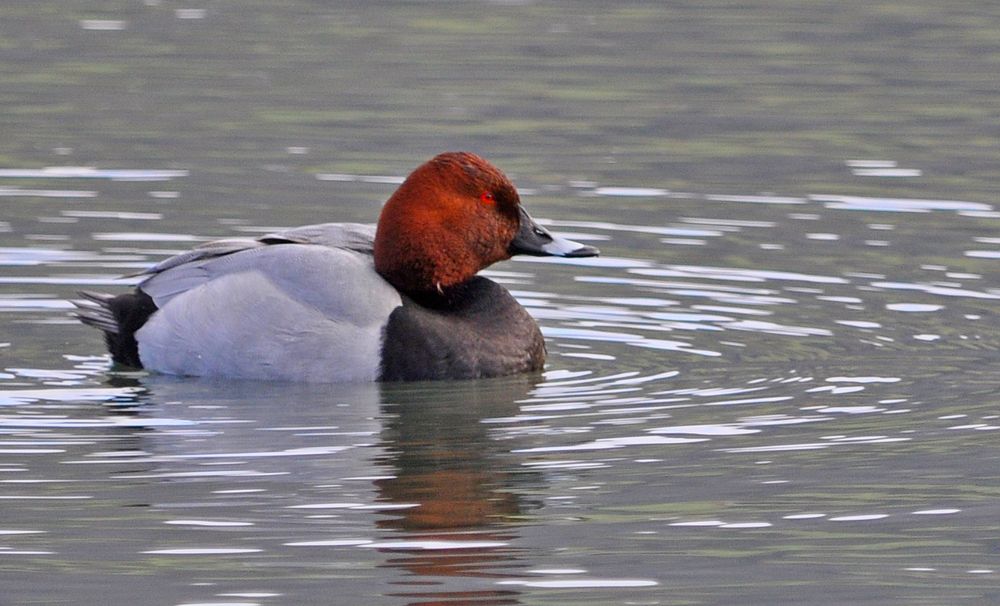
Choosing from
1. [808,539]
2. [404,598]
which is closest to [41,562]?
[404,598]

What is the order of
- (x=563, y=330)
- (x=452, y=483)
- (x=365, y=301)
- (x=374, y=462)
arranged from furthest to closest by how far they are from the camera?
(x=563, y=330), (x=365, y=301), (x=374, y=462), (x=452, y=483)

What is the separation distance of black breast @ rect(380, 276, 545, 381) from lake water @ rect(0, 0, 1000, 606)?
0.42 ft

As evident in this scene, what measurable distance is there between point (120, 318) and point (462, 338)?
1.59 meters

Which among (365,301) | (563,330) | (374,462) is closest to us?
(374,462)

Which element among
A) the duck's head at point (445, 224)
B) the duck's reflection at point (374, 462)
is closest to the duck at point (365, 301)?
the duck's head at point (445, 224)

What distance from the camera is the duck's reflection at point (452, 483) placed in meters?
5.79

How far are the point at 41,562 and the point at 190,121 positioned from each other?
382 inches

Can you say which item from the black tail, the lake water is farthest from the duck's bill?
the black tail

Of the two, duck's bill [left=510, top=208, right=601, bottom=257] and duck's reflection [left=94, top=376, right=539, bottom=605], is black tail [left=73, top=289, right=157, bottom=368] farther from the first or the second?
duck's bill [left=510, top=208, right=601, bottom=257]

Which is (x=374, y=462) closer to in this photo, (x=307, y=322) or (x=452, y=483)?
(x=452, y=483)

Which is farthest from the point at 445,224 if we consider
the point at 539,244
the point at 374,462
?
the point at 374,462

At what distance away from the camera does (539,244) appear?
29.2 feet

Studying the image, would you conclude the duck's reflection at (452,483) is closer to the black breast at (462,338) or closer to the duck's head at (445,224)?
the black breast at (462,338)

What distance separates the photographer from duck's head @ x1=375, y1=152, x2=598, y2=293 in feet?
28.5
